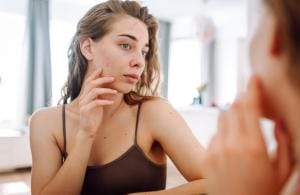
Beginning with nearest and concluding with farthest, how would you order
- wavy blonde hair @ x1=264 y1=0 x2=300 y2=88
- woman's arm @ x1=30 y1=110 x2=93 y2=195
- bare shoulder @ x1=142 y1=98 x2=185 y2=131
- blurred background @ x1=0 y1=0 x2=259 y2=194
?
wavy blonde hair @ x1=264 y1=0 x2=300 y2=88 < woman's arm @ x1=30 y1=110 x2=93 y2=195 < bare shoulder @ x1=142 y1=98 x2=185 y2=131 < blurred background @ x1=0 y1=0 x2=259 y2=194

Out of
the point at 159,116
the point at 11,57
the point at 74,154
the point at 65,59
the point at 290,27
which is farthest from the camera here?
the point at 65,59

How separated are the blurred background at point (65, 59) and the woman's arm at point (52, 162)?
6.84ft

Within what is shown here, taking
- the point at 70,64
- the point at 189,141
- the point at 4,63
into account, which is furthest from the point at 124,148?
the point at 4,63

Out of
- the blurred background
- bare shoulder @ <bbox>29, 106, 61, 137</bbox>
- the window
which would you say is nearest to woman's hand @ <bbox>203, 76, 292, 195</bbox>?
bare shoulder @ <bbox>29, 106, 61, 137</bbox>

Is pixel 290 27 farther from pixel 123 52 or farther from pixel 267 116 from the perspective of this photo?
pixel 123 52

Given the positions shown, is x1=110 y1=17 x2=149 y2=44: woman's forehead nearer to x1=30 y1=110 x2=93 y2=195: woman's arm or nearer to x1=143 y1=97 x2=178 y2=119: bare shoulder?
x1=143 y1=97 x2=178 y2=119: bare shoulder

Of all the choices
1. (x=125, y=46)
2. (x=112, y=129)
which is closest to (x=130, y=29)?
(x=125, y=46)

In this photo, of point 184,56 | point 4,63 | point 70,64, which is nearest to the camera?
point 70,64

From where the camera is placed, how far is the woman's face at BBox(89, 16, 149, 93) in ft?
3.02

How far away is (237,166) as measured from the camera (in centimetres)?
32

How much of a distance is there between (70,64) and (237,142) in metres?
0.89

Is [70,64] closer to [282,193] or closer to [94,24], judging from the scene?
[94,24]

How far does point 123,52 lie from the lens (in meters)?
0.93

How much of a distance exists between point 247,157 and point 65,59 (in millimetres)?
4241
